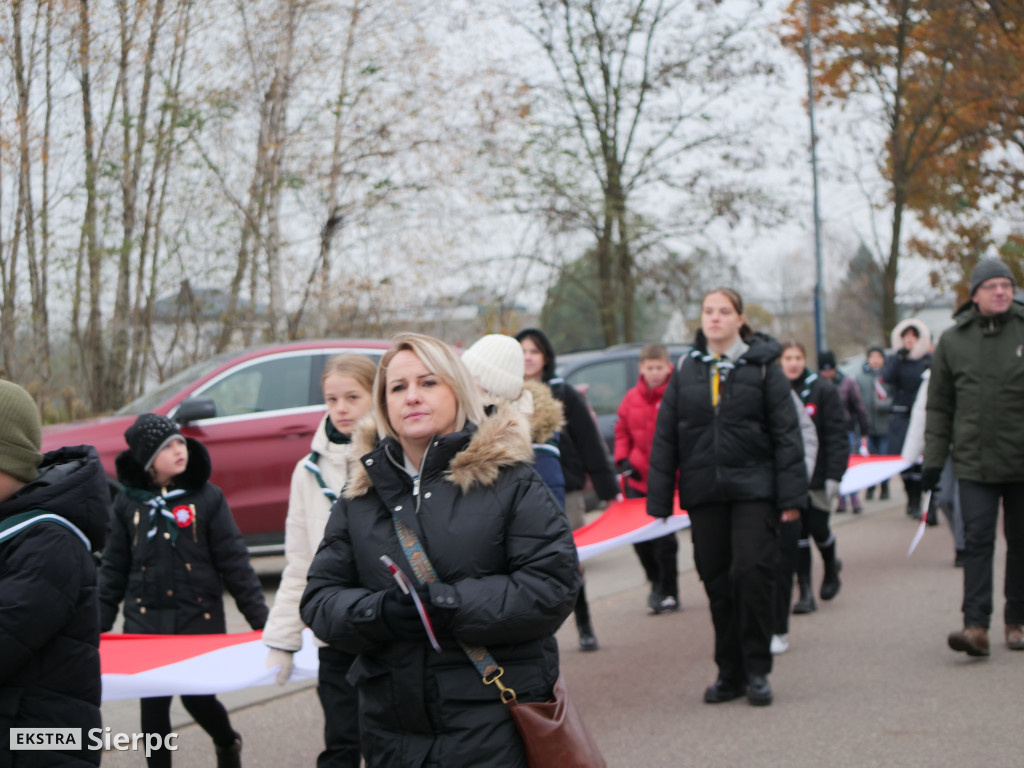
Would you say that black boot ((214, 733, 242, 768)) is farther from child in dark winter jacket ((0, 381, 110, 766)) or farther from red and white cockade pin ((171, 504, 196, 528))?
child in dark winter jacket ((0, 381, 110, 766))

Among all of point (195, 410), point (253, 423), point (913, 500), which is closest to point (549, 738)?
point (195, 410)

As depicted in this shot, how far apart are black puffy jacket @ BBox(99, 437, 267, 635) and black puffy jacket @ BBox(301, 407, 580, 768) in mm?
1958

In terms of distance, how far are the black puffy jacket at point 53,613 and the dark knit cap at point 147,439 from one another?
154cm

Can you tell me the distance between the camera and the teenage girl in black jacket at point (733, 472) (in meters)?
5.84

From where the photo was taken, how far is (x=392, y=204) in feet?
56.9

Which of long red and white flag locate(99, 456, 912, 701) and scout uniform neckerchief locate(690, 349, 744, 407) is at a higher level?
scout uniform neckerchief locate(690, 349, 744, 407)

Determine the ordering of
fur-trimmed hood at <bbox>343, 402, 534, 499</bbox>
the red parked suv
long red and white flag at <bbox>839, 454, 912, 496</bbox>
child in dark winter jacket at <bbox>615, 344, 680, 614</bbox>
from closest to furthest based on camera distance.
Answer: fur-trimmed hood at <bbox>343, 402, 534, 499</bbox>
child in dark winter jacket at <bbox>615, 344, 680, 614</bbox>
the red parked suv
long red and white flag at <bbox>839, 454, 912, 496</bbox>

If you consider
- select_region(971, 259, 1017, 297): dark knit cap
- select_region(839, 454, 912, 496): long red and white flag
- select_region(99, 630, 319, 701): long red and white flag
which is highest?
select_region(971, 259, 1017, 297): dark knit cap

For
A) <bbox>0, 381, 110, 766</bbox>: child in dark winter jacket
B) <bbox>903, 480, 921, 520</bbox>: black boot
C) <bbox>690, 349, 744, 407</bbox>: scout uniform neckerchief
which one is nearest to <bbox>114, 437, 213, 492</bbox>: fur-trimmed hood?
<bbox>0, 381, 110, 766</bbox>: child in dark winter jacket

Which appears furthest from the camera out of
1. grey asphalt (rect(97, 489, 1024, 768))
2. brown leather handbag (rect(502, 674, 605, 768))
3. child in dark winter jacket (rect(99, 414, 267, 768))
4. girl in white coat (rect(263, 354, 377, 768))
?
grey asphalt (rect(97, 489, 1024, 768))

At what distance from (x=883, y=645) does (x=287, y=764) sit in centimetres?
388

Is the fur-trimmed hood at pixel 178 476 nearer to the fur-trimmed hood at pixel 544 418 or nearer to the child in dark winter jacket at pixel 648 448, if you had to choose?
the fur-trimmed hood at pixel 544 418

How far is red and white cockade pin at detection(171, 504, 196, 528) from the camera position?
4.83 meters

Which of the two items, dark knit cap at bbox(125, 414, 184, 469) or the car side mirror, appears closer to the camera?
dark knit cap at bbox(125, 414, 184, 469)
